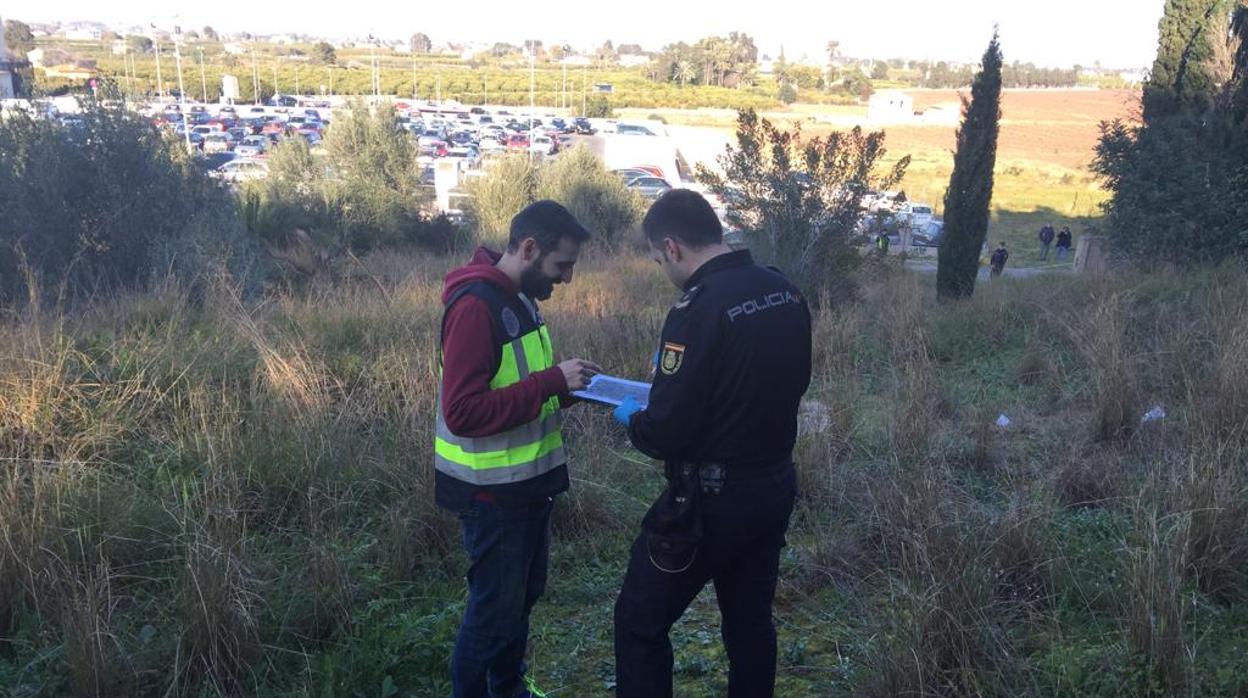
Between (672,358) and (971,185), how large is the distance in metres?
14.0

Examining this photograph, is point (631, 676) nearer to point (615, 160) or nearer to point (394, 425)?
point (394, 425)

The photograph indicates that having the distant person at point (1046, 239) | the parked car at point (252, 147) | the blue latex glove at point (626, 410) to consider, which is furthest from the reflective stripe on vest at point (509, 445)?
the parked car at point (252, 147)

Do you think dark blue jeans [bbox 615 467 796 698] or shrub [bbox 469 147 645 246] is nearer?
dark blue jeans [bbox 615 467 796 698]

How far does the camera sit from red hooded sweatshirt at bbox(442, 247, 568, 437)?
253cm

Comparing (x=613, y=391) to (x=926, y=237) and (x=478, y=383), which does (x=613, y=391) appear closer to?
(x=478, y=383)

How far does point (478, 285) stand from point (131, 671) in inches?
66.9

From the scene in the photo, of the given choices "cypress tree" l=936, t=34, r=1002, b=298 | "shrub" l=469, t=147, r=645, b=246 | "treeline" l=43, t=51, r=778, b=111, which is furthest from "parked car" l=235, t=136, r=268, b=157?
"cypress tree" l=936, t=34, r=1002, b=298

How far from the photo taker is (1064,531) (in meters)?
3.63

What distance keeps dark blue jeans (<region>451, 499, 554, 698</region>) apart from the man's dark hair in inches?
32.0

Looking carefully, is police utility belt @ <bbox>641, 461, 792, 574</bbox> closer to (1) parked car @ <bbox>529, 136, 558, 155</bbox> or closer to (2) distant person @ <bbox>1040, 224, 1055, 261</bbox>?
(2) distant person @ <bbox>1040, 224, 1055, 261</bbox>

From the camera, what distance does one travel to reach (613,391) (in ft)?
8.89

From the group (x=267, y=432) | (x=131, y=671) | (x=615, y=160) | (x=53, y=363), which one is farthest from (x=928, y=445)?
(x=615, y=160)

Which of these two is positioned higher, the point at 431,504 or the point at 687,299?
the point at 687,299

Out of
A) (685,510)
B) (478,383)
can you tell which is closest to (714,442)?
(685,510)
